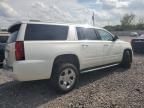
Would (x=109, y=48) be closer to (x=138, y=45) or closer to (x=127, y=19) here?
(x=138, y=45)

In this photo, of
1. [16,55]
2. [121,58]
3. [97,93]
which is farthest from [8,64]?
[121,58]

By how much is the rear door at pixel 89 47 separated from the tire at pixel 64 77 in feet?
1.80

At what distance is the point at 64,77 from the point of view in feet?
18.7

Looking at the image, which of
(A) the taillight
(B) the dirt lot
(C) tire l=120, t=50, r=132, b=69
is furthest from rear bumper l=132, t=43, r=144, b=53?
(A) the taillight

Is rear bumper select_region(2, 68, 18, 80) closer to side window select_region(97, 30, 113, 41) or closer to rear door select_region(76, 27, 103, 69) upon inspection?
rear door select_region(76, 27, 103, 69)

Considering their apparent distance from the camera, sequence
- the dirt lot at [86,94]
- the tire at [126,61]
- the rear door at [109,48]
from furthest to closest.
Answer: the tire at [126,61], the rear door at [109,48], the dirt lot at [86,94]

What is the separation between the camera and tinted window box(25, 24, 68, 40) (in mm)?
5281

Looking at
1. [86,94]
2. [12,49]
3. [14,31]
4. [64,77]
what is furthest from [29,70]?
[86,94]

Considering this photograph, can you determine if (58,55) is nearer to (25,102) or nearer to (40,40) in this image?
(40,40)

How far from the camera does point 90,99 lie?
5.19 metres

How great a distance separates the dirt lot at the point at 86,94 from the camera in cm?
496

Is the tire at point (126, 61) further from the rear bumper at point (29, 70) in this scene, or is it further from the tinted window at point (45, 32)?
the rear bumper at point (29, 70)

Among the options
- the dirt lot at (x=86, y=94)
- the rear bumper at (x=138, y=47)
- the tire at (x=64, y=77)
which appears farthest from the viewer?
the rear bumper at (x=138, y=47)

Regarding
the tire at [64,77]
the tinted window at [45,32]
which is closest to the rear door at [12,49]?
the tinted window at [45,32]
